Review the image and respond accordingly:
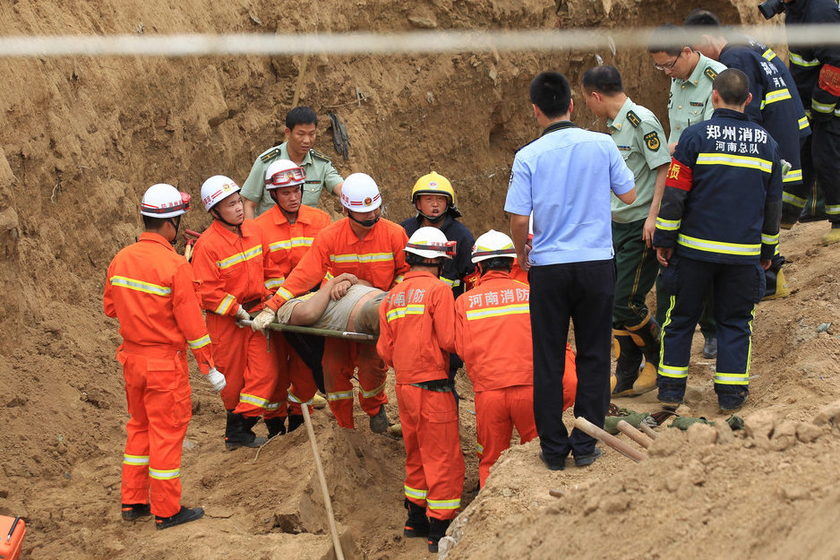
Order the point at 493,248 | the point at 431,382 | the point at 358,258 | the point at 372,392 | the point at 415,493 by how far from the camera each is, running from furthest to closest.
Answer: the point at 372,392 → the point at 358,258 → the point at 415,493 → the point at 431,382 → the point at 493,248

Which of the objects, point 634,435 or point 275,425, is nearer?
point 634,435

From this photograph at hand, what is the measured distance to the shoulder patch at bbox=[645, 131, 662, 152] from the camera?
6688mm

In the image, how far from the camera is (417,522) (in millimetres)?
6242

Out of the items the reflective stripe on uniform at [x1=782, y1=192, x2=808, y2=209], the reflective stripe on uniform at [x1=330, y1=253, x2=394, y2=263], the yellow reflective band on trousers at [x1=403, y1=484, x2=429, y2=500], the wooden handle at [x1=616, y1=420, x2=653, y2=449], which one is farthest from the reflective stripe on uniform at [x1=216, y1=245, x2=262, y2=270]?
the reflective stripe on uniform at [x1=782, y1=192, x2=808, y2=209]

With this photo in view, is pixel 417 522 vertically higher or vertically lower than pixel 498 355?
lower

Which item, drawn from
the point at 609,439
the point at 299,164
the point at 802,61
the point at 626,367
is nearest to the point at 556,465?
the point at 609,439

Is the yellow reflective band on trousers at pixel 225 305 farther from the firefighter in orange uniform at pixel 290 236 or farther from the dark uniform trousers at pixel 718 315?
the dark uniform trousers at pixel 718 315

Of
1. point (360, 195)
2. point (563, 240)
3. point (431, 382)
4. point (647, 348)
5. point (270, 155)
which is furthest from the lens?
point (270, 155)

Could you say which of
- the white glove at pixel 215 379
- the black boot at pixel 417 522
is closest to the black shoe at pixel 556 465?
the black boot at pixel 417 522

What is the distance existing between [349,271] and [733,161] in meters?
3.05

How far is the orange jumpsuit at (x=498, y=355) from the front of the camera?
573 centimetres

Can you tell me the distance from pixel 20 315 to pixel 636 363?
518 cm

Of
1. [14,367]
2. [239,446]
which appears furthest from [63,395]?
[239,446]

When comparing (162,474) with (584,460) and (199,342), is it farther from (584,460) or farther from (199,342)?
(584,460)
